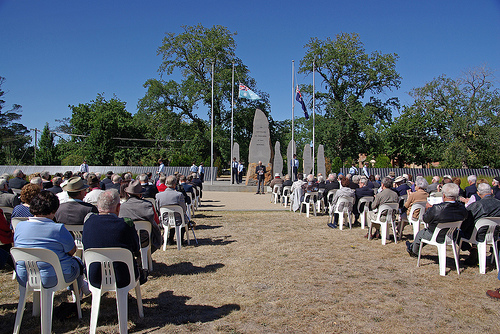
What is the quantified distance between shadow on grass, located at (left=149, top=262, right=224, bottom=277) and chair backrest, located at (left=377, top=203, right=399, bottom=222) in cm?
364

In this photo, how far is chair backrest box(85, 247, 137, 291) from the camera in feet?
11.0

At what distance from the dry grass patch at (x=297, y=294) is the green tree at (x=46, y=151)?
34.3 metres

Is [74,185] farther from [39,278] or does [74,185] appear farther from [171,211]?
[171,211]

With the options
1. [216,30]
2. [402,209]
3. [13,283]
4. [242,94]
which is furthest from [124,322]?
[216,30]

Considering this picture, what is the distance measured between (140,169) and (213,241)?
74.8 feet

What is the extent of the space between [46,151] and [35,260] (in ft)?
124

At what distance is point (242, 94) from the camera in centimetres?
2125

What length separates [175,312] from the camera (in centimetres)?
400

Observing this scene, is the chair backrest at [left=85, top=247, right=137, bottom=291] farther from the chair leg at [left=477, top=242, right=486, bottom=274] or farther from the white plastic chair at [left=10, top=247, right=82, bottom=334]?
the chair leg at [left=477, top=242, right=486, bottom=274]

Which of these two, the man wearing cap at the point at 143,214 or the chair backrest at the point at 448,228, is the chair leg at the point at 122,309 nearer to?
the man wearing cap at the point at 143,214

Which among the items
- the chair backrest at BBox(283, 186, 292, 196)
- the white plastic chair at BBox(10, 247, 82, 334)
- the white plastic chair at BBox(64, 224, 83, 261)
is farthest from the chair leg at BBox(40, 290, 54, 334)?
the chair backrest at BBox(283, 186, 292, 196)

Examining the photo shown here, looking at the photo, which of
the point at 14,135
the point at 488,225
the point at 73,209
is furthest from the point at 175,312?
the point at 14,135

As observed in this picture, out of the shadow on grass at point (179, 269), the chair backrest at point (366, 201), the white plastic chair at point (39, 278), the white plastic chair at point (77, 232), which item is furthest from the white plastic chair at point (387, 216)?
the white plastic chair at point (39, 278)

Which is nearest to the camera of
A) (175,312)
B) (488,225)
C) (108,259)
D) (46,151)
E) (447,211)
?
(108,259)
